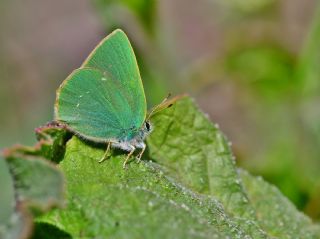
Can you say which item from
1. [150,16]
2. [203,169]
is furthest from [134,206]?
[150,16]

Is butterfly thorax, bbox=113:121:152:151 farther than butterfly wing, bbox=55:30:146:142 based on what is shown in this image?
Yes

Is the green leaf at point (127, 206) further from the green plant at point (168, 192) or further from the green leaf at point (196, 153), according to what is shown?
the green leaf at point (196, 153)

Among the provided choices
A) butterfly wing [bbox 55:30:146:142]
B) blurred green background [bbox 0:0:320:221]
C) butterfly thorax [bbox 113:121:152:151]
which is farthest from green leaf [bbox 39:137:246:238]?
blurred green background [bbox 0:0:320:221]

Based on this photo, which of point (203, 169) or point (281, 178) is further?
point (281, 178)

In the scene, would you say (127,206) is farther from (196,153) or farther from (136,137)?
(196,153)

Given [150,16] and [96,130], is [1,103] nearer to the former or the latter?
[150,16]

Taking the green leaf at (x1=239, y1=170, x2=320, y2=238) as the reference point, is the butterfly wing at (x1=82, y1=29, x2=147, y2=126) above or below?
above

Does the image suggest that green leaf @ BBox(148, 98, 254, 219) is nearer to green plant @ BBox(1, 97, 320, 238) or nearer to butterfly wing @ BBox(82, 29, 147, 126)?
green plant @ BBox(1, 97, 320, 238)
